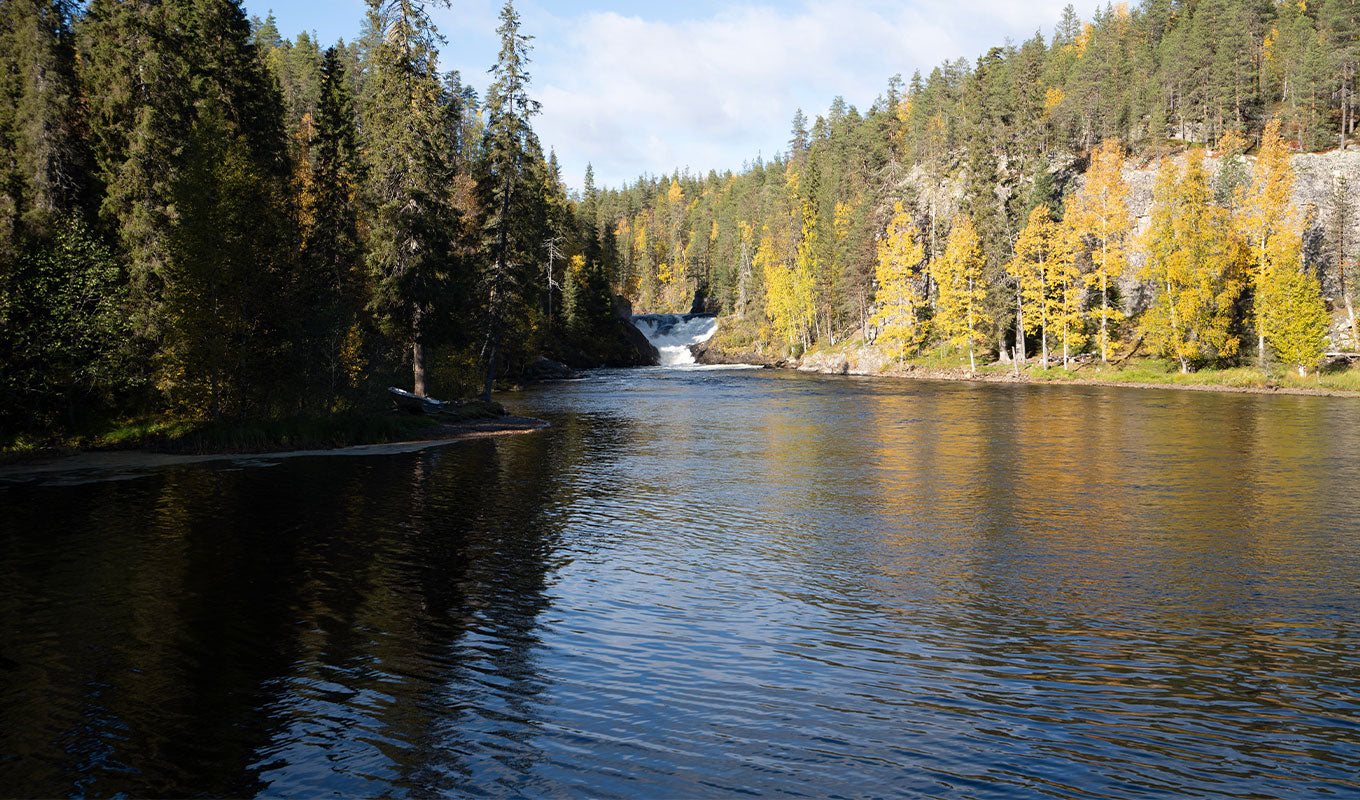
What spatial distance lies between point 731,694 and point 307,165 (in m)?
53.0

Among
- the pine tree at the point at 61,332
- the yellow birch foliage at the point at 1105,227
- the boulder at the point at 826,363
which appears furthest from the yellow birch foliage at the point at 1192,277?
the pine tree at the point at 61,332

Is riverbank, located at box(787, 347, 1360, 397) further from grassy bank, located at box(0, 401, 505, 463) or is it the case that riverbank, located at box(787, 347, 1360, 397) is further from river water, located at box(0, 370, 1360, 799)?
grassy bank, located at box(0, 401, 505, 463)

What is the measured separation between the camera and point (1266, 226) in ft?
194

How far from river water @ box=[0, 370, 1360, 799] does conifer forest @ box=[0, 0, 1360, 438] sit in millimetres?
9846

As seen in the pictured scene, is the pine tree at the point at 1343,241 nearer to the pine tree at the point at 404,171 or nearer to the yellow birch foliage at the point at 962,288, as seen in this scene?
the yellow birch foliage at the point at 962,288

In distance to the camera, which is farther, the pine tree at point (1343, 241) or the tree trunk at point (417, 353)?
the pine tree at point (1343, 241)

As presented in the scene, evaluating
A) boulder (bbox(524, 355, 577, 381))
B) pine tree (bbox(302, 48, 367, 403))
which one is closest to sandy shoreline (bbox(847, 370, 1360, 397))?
boulder (bbox(524, 355, 577, 381))

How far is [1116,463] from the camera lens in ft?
84.3

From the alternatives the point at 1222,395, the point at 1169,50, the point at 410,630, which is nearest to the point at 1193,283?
the point at 1222,395

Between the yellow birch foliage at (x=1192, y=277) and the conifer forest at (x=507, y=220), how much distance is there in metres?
0.25

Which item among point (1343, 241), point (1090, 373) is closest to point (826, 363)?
point (1090, 373)

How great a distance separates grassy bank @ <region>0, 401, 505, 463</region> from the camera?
92.3 feet

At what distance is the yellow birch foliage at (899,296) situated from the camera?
3204 inches

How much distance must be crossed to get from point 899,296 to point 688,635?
251ft
